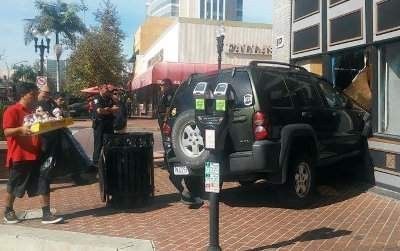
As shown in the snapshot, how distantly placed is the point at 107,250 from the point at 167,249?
24.2 inches

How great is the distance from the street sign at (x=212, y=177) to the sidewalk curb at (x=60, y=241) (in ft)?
3.03

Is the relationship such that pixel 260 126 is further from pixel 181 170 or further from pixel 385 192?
pixel 385 192

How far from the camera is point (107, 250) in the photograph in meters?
5.56

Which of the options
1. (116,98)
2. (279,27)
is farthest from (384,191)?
(279,27)

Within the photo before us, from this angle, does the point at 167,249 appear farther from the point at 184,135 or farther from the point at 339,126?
the point at 339,126

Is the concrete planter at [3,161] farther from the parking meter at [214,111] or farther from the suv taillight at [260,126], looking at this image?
the parking meter at [214,111]

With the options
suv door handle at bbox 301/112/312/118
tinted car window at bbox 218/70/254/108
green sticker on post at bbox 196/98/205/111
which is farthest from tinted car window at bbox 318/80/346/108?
green sticker on post at bbox 196/98/205/111

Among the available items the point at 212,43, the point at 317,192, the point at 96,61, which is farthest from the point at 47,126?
the point at 96,61

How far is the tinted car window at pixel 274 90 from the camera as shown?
695 cm

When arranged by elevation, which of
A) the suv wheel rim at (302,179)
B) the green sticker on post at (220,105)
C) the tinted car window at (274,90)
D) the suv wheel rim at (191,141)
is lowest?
the suv wheel rim at (302,179)

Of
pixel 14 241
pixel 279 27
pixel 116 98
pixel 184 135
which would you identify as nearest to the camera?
pixel 14 241

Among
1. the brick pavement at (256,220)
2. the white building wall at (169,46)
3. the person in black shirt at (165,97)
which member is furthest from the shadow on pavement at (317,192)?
the white building wall at (169,46)

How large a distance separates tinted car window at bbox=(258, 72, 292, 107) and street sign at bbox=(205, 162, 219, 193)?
1779 millimetres

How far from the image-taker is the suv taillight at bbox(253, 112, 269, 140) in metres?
6.74
